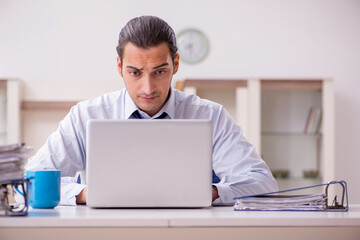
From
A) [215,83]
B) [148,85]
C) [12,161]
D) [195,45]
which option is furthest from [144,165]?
[195,45]

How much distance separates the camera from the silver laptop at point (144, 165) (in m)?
1.34

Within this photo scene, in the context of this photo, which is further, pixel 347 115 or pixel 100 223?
pixel 347 115

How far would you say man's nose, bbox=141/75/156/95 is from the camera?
6.19ft

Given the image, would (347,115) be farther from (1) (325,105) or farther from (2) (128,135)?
(2) (128,135)

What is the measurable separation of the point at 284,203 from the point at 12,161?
2.37 feet

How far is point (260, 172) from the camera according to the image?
6.14ft

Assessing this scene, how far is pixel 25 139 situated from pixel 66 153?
248 cm

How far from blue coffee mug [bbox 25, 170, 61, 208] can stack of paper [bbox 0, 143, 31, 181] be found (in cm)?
8

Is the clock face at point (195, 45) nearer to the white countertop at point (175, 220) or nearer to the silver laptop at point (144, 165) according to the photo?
the silver laptop at point (144, 165)

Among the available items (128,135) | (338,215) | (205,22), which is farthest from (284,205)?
(205,22)

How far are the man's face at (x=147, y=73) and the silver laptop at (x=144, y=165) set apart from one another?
1.82ft

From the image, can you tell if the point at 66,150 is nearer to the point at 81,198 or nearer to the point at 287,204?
the point at 81,198

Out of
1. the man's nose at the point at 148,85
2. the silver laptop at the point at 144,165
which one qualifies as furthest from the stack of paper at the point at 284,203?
the man's nose at the point at 148,85

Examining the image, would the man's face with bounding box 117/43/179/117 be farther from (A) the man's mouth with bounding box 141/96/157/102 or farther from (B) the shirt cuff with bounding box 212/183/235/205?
(B) the shirt cuff with bounding box 212/183/235/205
